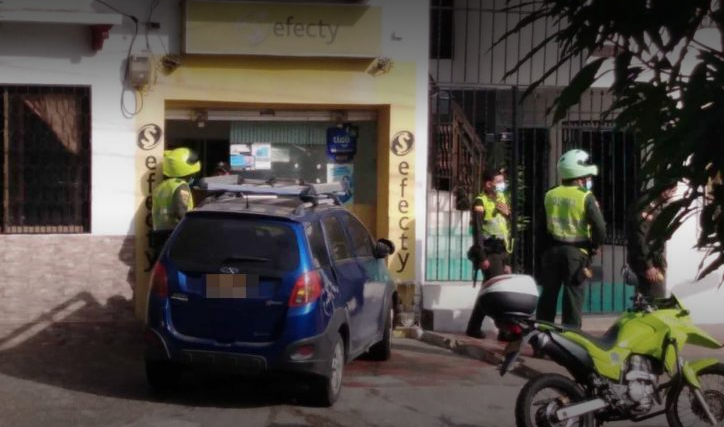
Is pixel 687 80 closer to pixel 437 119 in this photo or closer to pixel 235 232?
pixel 235 232

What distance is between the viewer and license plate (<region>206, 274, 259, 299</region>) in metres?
8.38

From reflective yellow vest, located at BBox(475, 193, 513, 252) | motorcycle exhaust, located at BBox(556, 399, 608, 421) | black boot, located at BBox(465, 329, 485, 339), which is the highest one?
reflective yellow vest, located at BBox(475, 193, 513, 252)

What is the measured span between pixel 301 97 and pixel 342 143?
0.93 metres

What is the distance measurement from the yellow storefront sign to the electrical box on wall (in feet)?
1.58

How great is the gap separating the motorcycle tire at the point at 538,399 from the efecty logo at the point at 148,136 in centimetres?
630

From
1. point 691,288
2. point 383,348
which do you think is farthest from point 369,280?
point 691,288

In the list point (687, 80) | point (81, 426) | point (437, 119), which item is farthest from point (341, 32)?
point (687, 80)

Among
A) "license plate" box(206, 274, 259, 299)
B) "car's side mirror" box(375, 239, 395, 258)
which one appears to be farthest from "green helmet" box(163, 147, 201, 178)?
"license plate" box(206, 274, 259, 299)

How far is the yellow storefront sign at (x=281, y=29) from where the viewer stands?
463 inches

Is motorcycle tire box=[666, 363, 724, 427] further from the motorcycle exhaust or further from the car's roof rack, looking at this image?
the car's roof rack

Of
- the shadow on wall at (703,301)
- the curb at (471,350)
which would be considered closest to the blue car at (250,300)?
the curb at (471,350)

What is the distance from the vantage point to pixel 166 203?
37.1ft

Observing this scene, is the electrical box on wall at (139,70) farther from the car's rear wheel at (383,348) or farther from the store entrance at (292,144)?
the car's rear wheel at (383,348)

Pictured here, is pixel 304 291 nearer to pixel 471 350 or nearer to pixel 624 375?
pixel 624 375
